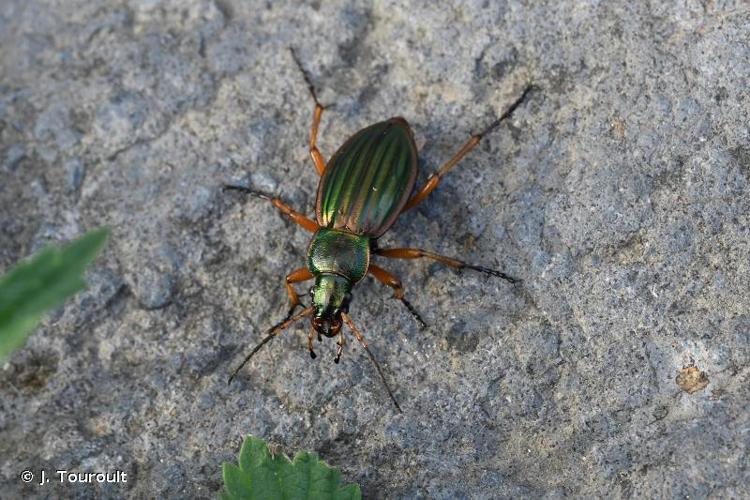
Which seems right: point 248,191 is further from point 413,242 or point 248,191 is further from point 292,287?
point 413,242

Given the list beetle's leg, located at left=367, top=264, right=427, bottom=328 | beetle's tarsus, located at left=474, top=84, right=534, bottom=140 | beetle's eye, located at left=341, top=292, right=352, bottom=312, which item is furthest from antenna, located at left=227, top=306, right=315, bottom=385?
beetle's tarsus, located at left=474, top=84, right=534, bottom=140

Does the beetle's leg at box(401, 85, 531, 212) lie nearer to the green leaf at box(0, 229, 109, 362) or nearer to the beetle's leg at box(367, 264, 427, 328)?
the beetle's leg at box(367, 264, 427, 328)

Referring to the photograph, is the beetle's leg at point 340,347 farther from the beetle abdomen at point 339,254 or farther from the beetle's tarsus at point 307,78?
the beetle's tarsus at point 307,78

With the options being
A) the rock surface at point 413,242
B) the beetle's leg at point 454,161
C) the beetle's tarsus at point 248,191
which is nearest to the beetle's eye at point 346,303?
the rock surface at point 413,242

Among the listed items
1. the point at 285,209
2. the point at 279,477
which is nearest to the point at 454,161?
the point at 285,209

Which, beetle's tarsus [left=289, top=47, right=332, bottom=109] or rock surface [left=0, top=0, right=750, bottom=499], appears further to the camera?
beetle's tarsus [left=289, top=47, right=332, bottom=109]

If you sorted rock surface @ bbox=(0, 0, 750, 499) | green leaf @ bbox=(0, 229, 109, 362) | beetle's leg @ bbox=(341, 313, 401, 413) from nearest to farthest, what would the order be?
green leaf @ bbox=(0, 229, 109, 362), rock surface @ bbox=(0, 0, 750, 499), beetle's leg @ bbox=(341, 313, 401, 413)
